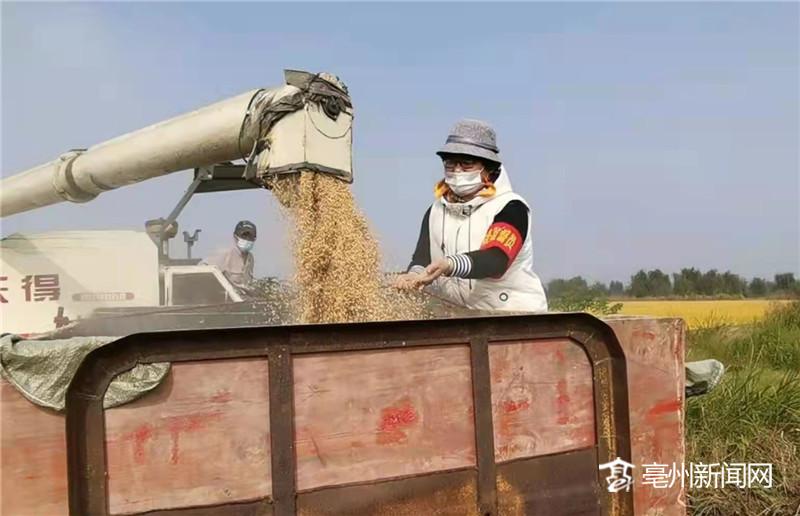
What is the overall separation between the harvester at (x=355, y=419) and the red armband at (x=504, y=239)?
79 centimetres

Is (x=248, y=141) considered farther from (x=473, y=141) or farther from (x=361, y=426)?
(x=361, y=426)

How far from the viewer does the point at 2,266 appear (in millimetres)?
4867

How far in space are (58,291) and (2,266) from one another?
15.3 inches

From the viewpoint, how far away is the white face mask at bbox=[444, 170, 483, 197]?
3.24 metres

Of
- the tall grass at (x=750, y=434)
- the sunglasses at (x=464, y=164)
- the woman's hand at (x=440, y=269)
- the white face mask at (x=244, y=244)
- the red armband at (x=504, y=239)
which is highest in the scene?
the sunglasses at (x=464, y=164)

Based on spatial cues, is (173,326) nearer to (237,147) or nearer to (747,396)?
(237,147)

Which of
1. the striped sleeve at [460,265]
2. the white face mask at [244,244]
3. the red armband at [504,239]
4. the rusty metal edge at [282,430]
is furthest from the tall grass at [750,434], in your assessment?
the white face mask at [244,244]

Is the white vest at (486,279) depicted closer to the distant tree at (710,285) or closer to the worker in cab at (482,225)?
the worker in cab at (482,225)


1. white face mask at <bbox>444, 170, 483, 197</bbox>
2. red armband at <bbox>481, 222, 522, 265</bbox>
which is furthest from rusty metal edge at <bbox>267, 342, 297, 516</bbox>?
white face mask at <bbox>444, 170, 483, 197</bbox>

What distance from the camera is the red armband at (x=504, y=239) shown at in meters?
2.99

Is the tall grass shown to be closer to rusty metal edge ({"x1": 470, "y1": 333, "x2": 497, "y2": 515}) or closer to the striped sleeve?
the striped sleeve

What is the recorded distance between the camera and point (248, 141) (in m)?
3.11

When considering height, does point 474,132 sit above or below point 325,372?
above

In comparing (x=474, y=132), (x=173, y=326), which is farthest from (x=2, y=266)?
(x=474, y=132)
